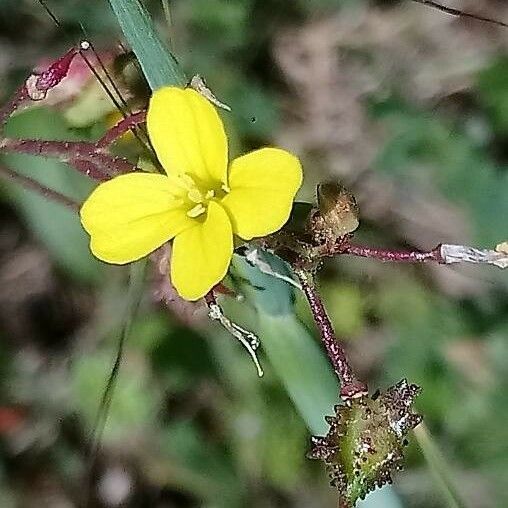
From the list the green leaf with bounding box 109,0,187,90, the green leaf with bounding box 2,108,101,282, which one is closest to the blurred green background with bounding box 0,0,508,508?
the green leaf with bounding box 2,108,101,282

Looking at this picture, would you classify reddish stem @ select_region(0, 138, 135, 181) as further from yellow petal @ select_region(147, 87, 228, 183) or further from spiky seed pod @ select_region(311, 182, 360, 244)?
spiky seed pod @ select_region(311, 182, 360, 244)

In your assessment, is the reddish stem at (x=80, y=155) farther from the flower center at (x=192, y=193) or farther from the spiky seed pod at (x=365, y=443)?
the spiky seed pod at (x=365, y=443)


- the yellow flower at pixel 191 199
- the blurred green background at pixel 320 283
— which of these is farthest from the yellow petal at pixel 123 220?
the blurred green background at pixel 320 283

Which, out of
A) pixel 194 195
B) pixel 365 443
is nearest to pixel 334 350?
pixel 365 443

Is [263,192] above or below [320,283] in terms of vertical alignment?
above

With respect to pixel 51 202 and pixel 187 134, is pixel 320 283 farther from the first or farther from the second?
pixel 187 134
